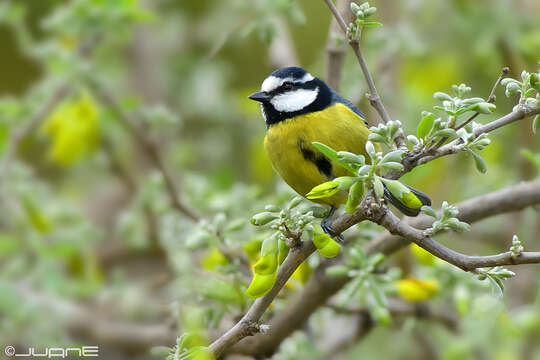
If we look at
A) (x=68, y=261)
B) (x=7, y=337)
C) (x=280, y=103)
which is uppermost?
(x=68, y=261)

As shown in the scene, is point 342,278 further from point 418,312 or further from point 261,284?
point 418,312

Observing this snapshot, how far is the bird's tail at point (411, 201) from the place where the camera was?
1.08 meters

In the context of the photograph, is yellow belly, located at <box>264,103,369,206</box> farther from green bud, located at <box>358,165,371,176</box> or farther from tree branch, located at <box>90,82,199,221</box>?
green bud, located at <box>358,165,371,176</box>

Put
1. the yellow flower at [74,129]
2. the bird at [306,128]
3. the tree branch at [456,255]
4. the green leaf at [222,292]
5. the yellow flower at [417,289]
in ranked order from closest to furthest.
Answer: the tree branch at [456,255] → the green leaf at [222,292] → the bird at [306,128] → the yellow flower at [417,289] → the yellow flower at [74,129]

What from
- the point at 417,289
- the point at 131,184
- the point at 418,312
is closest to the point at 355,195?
the point at 417,289

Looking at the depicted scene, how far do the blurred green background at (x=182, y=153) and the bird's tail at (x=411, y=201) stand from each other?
11.5 inches

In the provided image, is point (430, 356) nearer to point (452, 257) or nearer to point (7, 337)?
point (7, 337)

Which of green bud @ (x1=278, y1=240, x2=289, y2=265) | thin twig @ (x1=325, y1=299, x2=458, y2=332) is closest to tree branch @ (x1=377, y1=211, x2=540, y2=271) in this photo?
green bud @ (x1=278, y1=240, x2=289, y2=265)

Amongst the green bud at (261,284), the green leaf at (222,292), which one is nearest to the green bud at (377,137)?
the green bud at (261,284)

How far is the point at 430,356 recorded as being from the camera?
2.88 metres

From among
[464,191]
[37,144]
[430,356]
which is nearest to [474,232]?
[464,191]

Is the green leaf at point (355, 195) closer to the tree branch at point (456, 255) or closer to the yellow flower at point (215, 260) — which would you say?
the tree branch at point (456, 255)

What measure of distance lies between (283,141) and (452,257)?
78 centimetres

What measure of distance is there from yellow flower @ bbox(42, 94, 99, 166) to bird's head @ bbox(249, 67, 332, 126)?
124 cm
